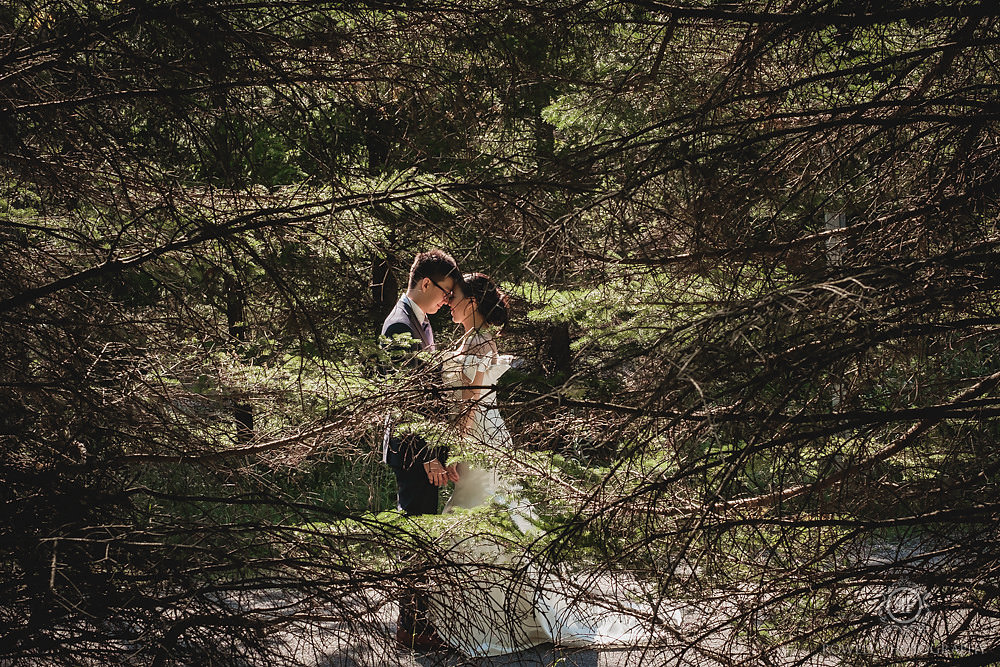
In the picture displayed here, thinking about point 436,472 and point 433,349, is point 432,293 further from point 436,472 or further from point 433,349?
point 436,472

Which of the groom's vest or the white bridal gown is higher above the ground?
the groom's vest

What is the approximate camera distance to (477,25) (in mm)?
3314

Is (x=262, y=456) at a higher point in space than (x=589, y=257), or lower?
lower

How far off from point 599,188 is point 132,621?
241cm

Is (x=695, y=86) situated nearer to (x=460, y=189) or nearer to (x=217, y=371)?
(x=460, y=189)

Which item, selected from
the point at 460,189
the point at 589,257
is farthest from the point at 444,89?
the point at 589,257

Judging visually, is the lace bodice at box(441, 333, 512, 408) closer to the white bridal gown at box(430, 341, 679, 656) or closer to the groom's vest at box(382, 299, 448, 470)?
the white bridal gown at box(430, 341, 679, 656)

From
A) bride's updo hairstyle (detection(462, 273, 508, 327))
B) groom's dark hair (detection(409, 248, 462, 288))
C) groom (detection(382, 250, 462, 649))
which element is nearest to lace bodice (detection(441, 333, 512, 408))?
bride's updo hairstyle (detection(462, 273, 508, 327))

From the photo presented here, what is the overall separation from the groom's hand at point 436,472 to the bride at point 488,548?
0.23 metres

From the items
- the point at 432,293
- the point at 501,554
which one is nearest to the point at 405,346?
the point at 432,293

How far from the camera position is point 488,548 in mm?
5352

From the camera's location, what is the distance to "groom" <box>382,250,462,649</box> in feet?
15.0

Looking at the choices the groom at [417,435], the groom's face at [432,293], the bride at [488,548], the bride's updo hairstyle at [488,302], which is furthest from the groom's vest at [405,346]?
the bride's updo hairstyle at [488,302]

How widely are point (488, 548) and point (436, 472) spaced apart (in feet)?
Answer: 2.47
